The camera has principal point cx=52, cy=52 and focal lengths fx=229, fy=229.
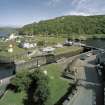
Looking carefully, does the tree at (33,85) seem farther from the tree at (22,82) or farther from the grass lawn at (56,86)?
the grass lawn at (56,86)

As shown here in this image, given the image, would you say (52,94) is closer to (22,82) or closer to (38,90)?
(38,90)

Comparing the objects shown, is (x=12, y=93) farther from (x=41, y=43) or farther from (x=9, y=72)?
(x=41, y=43)

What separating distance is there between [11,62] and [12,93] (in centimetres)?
2485

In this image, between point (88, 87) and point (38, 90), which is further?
point (88, 87)

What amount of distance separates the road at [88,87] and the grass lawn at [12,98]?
6263mm

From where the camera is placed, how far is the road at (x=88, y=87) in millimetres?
22514

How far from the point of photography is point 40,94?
23562 millimetres

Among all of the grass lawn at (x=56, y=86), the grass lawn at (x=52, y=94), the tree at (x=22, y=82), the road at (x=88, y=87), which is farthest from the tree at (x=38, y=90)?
the road at (x=88, y=87)

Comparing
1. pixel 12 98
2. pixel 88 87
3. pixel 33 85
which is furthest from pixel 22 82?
pixel 88 87

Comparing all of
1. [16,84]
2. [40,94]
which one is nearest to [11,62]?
[16,84]

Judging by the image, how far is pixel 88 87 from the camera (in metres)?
26.9

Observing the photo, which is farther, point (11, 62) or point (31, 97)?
point (11, 62)

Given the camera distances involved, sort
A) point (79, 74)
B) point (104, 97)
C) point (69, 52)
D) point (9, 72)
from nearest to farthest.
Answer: point (104, 97) < point (79, 74) < point (9, 72) < point (69, 52)

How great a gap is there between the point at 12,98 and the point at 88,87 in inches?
349
